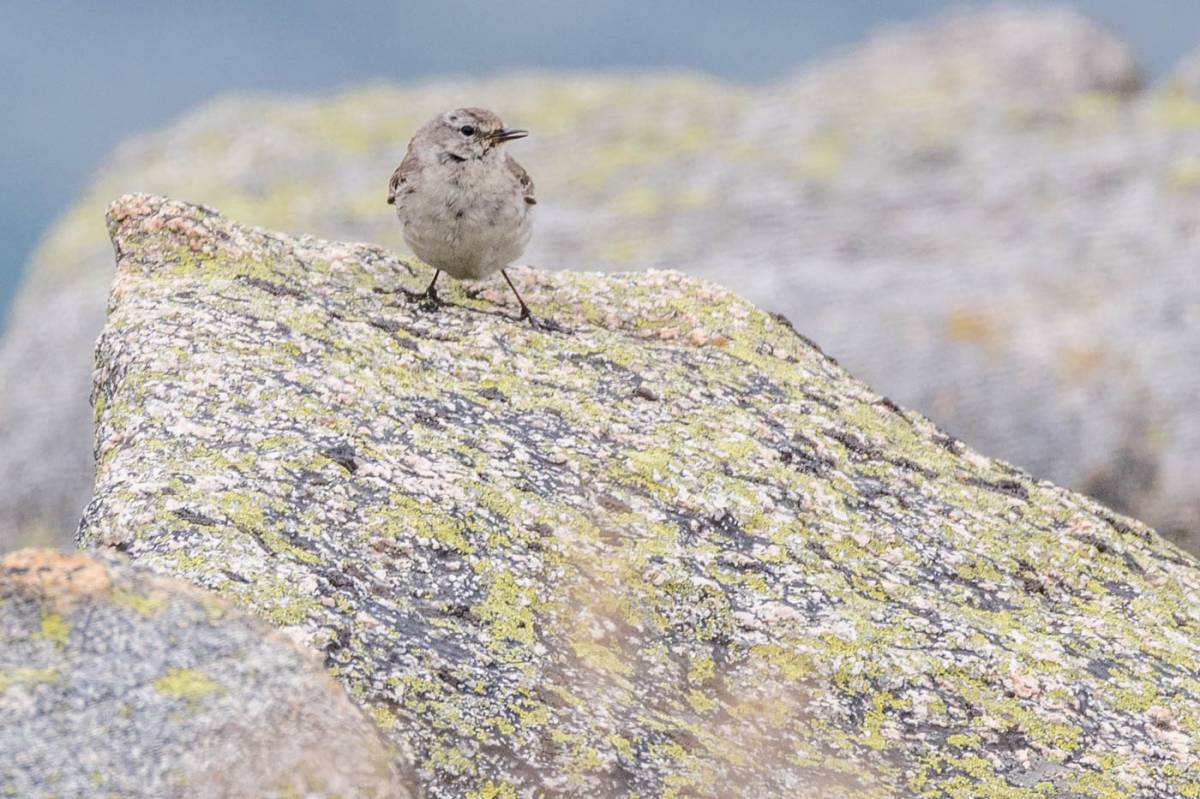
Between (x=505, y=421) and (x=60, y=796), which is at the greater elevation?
(x=505, y=421)

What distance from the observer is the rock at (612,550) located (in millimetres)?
6012

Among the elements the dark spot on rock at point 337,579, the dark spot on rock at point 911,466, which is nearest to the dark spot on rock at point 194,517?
the dark spot on rock at point 337,579

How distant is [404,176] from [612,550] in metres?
5.71

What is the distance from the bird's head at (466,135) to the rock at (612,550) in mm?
2074

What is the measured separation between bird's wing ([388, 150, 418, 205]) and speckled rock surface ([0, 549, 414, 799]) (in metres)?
7.28

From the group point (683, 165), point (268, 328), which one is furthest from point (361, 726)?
point (683, 165)

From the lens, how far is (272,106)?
3275 centimetres

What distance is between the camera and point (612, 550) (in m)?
7.18

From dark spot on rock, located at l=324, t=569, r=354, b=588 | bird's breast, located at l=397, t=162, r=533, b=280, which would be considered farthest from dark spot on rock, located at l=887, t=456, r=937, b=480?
dark spot on rock, located at l=324, t=569, r=354, b=588

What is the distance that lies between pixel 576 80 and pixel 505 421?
25695 millimetres

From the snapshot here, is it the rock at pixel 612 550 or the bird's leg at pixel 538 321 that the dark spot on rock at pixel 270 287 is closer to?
the rock at pixel 612 550

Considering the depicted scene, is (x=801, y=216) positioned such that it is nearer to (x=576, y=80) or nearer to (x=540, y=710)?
(x=576, y=80)

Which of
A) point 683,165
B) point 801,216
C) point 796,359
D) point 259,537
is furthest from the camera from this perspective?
point 683,165

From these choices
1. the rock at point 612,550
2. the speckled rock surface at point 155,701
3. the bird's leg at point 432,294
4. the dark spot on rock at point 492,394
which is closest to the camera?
the speckled rock surface at point 155,701
